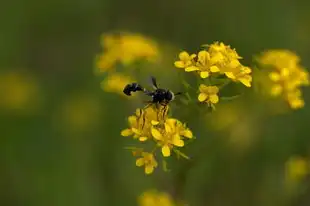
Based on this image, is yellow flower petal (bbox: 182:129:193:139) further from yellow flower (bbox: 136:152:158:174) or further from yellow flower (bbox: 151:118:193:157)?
yellow flower (bbox: 136:152:158:174)

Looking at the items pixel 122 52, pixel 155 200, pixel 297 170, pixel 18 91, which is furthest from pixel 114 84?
pixel 18 91

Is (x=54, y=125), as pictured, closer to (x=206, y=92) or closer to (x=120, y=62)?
(x=120, y=62)

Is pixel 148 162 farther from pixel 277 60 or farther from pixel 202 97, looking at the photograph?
pixel 277 60

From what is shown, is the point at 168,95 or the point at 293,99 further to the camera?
the point at 293,99

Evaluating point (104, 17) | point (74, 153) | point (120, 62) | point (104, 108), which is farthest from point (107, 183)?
point (104, 17)

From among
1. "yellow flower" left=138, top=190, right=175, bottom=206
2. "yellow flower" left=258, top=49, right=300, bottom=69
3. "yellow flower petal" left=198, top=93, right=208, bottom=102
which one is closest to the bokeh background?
"yellow flower" left=138, top=190, right=175, bottom=206

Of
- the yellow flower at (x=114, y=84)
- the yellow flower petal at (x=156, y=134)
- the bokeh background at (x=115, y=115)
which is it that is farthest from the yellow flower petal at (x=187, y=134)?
the yellow flower at (x=114, y=84)
